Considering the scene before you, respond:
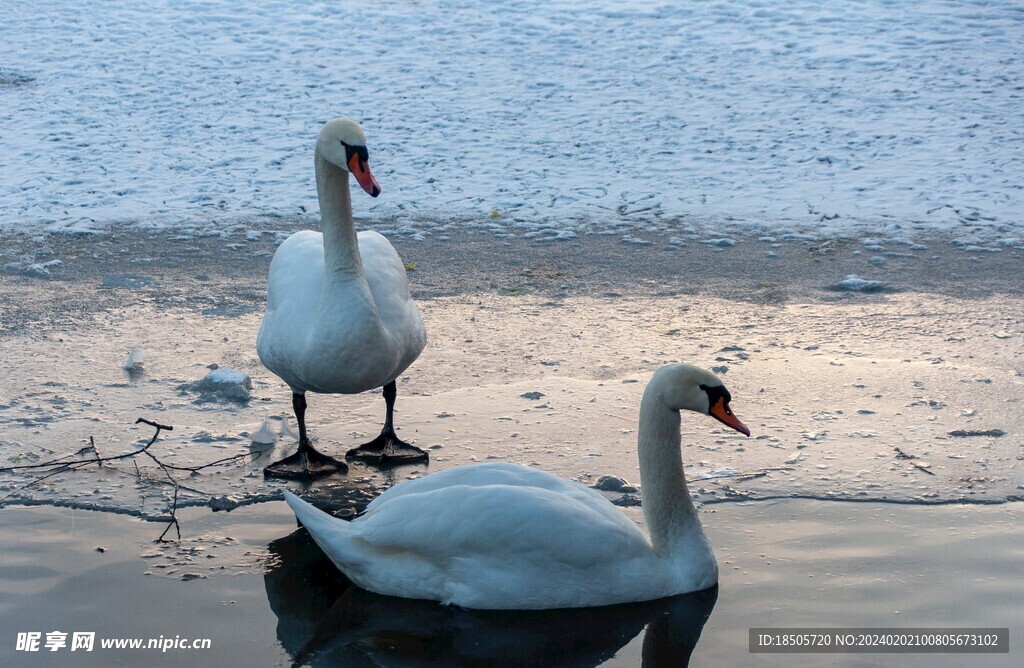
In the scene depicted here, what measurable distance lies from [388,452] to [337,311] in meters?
0.68

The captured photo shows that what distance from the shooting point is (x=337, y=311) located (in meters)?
4.34

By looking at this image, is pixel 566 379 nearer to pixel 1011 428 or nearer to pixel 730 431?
pixel 730 431

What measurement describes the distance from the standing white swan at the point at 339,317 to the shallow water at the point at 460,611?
588mm

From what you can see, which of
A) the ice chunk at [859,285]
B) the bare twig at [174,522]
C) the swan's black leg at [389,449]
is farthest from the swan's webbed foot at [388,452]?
the ice chunk at [859,285]

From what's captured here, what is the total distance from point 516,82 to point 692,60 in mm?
1817

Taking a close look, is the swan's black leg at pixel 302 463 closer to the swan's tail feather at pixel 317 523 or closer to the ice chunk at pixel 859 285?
the swan's tail feather at pixel 317 523

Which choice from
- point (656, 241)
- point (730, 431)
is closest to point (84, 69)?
point (656, 241)

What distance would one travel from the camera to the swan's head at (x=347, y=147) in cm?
448

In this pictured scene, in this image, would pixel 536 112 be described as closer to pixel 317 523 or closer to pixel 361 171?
pixel 361 171

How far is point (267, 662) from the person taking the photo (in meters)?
3.23

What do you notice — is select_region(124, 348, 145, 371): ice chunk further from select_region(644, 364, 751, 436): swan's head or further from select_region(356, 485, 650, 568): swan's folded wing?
select_region(644, 364, 751, 436): swan's head

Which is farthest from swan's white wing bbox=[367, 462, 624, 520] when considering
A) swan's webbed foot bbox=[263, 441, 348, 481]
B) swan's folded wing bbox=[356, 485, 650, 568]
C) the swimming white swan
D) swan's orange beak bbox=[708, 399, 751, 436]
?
swan's webbed foot bbox=[263, 441, 348, 481]

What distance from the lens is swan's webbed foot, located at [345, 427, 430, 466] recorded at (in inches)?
183

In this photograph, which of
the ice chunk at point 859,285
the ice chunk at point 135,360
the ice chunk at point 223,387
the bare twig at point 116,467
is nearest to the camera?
the bare twig at point 116,467
